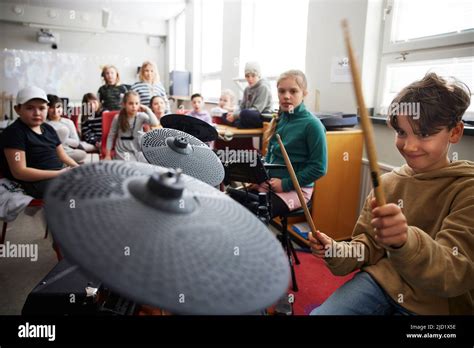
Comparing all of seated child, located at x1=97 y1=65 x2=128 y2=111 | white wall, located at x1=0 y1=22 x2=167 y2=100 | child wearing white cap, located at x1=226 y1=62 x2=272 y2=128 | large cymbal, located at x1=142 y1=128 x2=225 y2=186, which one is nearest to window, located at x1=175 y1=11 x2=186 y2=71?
white wall, located at x1=0 y1=22 x2=167 y2=100

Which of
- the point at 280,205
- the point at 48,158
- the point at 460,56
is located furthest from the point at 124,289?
the point at 460,56

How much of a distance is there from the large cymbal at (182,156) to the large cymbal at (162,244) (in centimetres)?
49

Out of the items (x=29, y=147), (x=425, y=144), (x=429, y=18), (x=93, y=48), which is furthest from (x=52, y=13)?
(x=425, y=144)

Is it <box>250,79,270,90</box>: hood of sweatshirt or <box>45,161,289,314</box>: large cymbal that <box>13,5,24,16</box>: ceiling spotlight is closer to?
<box>250,79,270,90</box>: hood of sweatshirt

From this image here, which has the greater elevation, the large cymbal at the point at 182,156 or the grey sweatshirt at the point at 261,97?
the grey sweatshirt at the point at 261,97

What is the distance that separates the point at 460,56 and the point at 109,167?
210 cm

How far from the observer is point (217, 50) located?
5.75m

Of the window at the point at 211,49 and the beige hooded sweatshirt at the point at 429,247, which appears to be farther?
the window at the point at 211,49

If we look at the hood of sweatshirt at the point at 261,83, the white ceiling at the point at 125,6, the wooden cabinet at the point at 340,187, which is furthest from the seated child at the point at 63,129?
the white ceiling at the point at 125,6

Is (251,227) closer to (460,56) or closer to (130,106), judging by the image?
(460,56)

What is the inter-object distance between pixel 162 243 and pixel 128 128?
8.34 ft

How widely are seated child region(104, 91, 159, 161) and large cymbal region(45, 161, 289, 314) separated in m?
2.33

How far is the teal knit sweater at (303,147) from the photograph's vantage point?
1894mm

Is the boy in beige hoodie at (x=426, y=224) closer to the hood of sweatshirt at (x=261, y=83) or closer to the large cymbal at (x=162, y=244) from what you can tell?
the large cymbal at (x=162, y=244)
